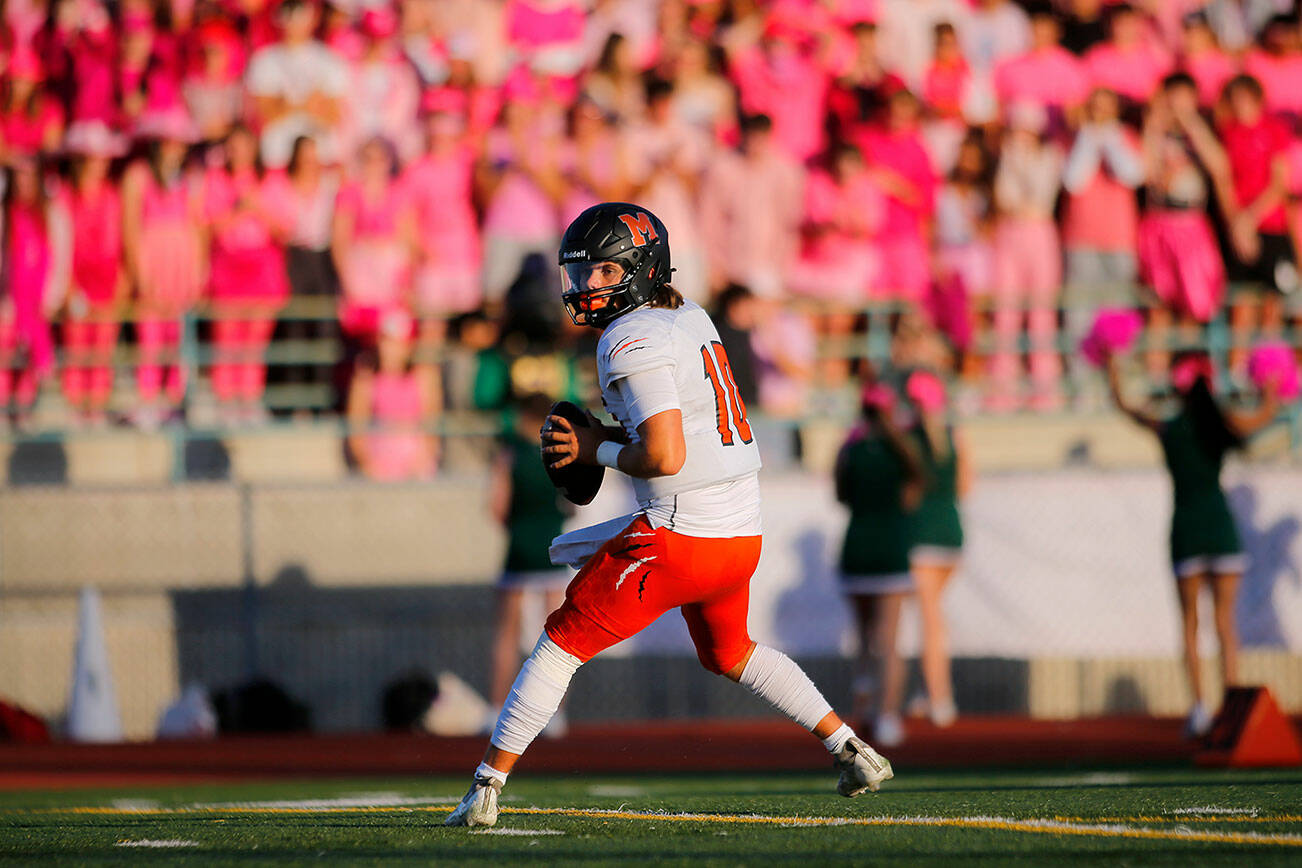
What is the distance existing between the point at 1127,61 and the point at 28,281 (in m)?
9.16

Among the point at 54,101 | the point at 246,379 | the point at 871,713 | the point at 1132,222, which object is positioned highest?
the point at 54,101

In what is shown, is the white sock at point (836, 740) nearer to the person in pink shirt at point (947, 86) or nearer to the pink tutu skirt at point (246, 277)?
the pink tutu skirt at point (246, 277)

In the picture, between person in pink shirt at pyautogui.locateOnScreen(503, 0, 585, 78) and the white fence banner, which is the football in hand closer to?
the white fence banner

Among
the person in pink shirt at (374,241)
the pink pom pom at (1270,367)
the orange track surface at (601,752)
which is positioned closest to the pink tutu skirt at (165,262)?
the person in pink shirt at (374,241)

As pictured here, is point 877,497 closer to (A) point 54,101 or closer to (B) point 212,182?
(B) point 212,182

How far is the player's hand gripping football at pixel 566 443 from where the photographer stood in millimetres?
5945

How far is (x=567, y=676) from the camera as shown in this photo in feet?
19.7

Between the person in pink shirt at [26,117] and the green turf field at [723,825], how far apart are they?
26.7 ft

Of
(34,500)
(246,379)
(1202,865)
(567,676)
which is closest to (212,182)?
(246,379)

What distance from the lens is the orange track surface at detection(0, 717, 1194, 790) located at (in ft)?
33.0

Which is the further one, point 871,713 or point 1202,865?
point 871,713

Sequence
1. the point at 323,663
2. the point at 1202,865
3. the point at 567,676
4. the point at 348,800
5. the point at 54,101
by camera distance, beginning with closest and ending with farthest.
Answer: the point at 1202,865 → the point at 567,676 → the point at 348,800 → the point at 323,663 → the point at 54,101

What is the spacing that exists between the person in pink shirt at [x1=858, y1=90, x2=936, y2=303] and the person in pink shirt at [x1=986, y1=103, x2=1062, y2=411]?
0.58m

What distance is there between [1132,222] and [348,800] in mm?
8838
